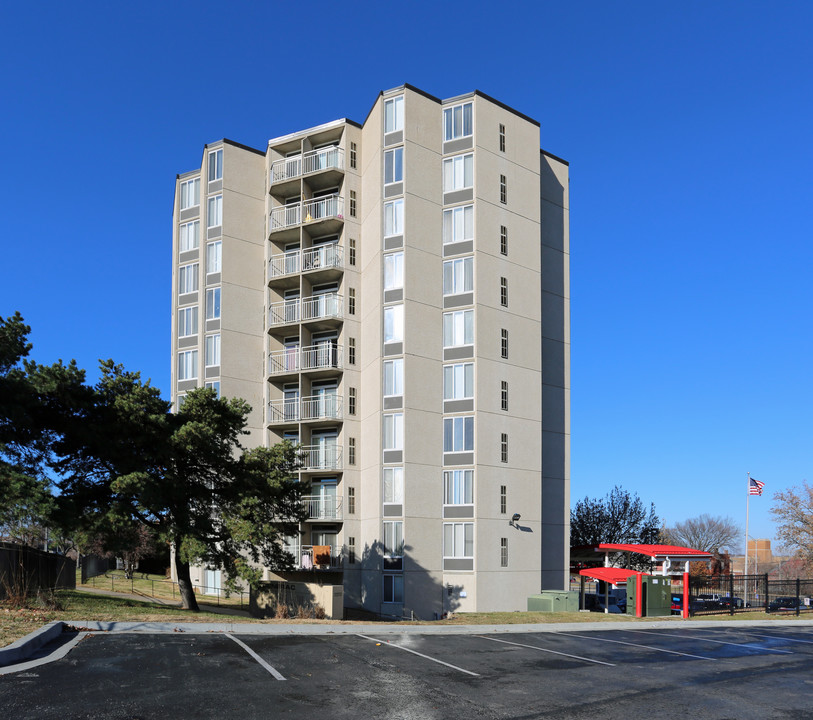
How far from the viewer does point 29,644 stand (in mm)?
13898

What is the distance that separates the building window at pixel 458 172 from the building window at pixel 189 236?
16096 mm

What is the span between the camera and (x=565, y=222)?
46.8 m

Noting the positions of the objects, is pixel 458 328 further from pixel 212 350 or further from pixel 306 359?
pixel 212 350

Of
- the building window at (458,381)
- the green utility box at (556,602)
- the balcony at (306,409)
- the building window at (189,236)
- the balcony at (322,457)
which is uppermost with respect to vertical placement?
the building window at (189,236)

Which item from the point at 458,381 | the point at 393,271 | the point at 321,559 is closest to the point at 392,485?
the point at 321,559

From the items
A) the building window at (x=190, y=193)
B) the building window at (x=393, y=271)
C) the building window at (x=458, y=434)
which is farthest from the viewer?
the building window at (x=190, y=193)

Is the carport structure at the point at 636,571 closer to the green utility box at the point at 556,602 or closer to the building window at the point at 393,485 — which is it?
the green utility box at the point at 556,602

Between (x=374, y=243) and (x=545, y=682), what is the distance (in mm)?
29834

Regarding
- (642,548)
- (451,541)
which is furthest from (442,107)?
(642,548)

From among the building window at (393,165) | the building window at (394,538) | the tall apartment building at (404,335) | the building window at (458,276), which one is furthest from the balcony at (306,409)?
the building window at (393,165)

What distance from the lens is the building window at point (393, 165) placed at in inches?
1598

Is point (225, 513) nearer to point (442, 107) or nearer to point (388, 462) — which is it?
point (388, 462)

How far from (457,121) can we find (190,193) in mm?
17785

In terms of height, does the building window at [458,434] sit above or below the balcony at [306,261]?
below
